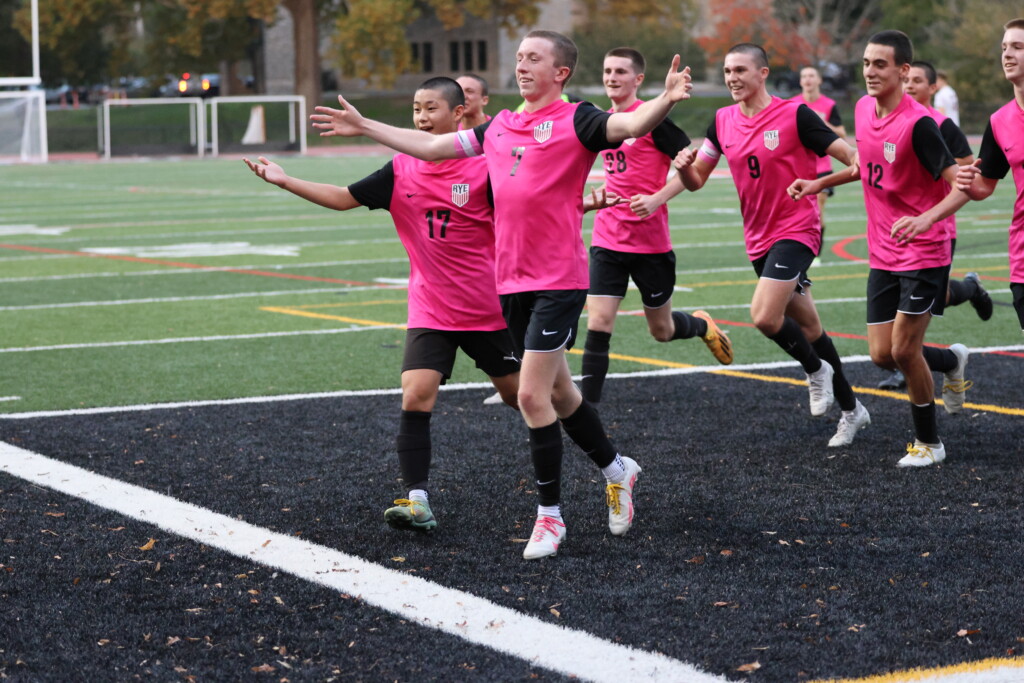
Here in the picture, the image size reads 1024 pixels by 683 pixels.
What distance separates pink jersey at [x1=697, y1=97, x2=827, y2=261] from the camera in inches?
321

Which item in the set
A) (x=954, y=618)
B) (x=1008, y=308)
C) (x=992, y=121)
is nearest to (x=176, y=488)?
(x=954, y=618)

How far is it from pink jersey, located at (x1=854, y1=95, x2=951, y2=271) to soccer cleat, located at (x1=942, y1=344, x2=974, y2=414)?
117 cm

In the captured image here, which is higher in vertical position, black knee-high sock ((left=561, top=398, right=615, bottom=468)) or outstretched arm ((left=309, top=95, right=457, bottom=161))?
outstretched arm ((left=309, top=95, right=457, bottom=161))

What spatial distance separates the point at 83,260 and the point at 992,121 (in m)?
13.7

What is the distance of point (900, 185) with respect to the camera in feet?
24.2

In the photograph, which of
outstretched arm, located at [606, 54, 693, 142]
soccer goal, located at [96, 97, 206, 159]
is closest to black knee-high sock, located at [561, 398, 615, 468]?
outstretched arm, located at [606, 54, 693, 142]

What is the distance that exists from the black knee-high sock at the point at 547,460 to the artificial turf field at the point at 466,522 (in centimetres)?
23

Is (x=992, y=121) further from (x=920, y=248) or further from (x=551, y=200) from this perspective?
(x=551, y=200)

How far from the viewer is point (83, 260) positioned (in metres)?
18.2

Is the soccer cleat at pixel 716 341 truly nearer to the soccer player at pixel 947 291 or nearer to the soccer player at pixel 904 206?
the soccer player at pixel 947 291

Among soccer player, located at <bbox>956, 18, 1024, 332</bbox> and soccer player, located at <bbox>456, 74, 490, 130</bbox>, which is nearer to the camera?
soccer player, located at <bbox>956, 18, 1024, 332</bbox>

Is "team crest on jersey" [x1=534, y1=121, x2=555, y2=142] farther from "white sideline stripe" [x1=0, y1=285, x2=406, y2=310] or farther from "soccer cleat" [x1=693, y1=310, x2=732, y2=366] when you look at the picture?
"white sideline stripe" [x1=0, y1=285, x2=406, y2=310]

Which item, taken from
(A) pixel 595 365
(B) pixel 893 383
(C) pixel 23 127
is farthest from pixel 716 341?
(C) pixel 23 127

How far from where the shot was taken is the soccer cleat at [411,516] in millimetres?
5945
